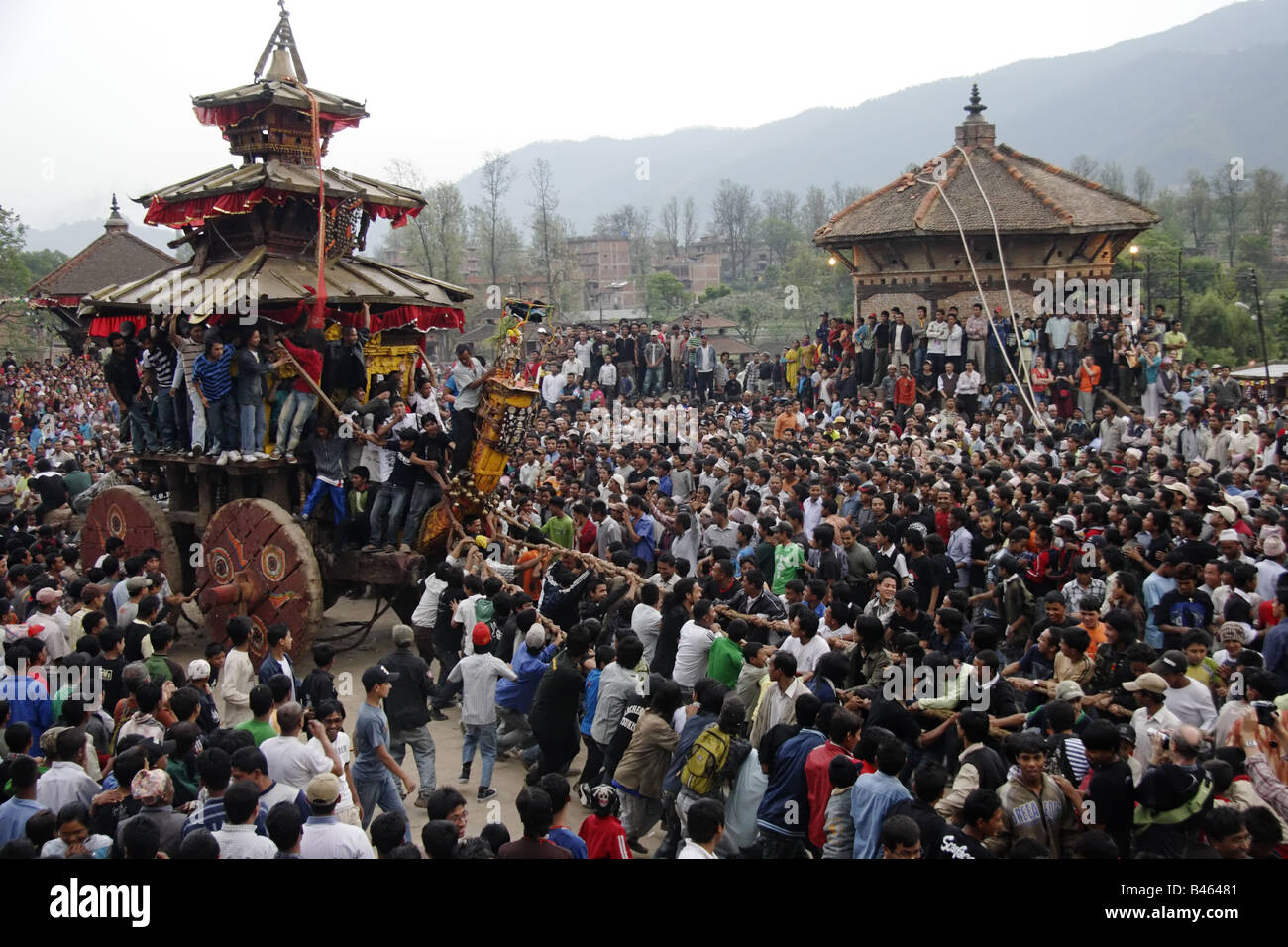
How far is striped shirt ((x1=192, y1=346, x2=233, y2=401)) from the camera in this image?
11.4m

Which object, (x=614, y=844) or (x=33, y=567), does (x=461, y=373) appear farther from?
(x=614, y=844)

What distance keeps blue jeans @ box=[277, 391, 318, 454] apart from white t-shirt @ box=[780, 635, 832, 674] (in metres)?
6.27

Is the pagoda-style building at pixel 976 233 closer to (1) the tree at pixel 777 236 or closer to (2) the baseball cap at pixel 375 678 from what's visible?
(2) the baseball cap at pixel 375 678

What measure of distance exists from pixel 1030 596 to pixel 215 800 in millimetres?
6602

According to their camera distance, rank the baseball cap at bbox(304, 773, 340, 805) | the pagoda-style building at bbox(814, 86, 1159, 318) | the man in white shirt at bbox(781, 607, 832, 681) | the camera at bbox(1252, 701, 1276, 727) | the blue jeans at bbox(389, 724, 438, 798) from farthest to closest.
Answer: the pagoda-style building at bbox(814, 86, 1159, 318)
the blue jeans at bbox(389, 724, 438, 798)
the man in white shirt at bbox(781, 607, 832, 681)
the camera at bbox(1252, 701, 1276, 727)
the baseball cap at bbox(304, 773, 340, 805)

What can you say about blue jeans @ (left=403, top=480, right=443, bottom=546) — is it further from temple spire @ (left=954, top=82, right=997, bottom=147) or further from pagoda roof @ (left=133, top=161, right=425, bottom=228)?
temple spire @ (left=954, top=82, right=997, bottom=147)

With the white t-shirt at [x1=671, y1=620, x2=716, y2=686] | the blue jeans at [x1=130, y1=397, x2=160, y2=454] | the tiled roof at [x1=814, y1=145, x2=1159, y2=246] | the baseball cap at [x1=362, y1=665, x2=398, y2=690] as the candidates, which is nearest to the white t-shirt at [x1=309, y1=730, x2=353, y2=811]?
the baseball cap at [x1=362, y1=665, x2=398, y2=690]

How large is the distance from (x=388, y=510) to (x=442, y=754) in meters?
2.93

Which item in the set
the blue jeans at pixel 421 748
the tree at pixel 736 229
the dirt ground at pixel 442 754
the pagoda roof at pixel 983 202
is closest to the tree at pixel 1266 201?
the tree at pixel 736 229

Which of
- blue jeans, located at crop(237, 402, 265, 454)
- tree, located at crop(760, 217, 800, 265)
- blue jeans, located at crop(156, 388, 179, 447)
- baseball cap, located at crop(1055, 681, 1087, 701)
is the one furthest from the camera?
tree, located at crop(760, 217, 800, 265)

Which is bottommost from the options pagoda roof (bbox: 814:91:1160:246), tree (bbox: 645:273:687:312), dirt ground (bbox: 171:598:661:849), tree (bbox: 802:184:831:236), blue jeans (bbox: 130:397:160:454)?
dirt ground (bbox: 171:598:661:849)

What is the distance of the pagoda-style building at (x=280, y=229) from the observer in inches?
465

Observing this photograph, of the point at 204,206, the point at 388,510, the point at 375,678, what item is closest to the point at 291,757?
the point at 375,678

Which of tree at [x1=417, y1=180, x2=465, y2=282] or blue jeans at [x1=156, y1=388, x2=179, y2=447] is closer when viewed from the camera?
blue jeans at [x1=156, y1=388, x2=179, y2=447]
